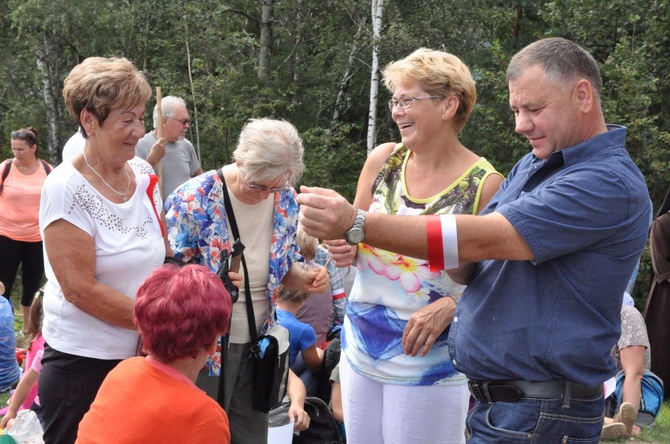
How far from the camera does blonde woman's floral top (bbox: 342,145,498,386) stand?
119 inches

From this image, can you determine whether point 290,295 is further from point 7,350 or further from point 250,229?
point 7,350

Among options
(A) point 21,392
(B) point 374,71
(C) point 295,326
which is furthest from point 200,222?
(B) point 374,71

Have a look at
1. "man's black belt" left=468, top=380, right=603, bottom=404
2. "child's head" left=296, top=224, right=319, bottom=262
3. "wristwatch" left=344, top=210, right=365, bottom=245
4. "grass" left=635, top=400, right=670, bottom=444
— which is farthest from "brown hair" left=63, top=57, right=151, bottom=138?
"grass" left=635, top=400, right=670, bottom=444

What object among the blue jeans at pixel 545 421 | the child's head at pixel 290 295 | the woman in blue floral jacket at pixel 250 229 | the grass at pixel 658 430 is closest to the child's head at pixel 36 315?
the grass at pixel 658 430

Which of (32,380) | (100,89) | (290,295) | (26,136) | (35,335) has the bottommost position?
(35,335)

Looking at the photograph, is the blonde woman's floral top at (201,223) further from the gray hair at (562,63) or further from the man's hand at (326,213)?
the gray hair at (562,63)

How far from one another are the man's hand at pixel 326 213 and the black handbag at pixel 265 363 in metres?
1.25

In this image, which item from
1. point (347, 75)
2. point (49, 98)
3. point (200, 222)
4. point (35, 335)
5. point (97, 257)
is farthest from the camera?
point (49, 98)

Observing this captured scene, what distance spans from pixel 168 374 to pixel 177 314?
180 mm

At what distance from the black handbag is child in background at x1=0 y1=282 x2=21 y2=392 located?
2.91m

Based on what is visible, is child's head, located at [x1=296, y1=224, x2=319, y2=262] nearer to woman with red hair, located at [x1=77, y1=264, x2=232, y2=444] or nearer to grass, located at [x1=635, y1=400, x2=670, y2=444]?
woman with red hair, located at [x1=77, y1=264, x2=232, y2=444]

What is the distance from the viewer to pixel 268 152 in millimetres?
3314

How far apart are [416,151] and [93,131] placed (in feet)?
4.06

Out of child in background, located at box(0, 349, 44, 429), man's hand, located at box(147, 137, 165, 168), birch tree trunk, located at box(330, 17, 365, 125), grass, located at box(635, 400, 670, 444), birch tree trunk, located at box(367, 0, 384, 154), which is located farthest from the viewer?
birch tree trunk, located at box(330, 17, 365, 125)
